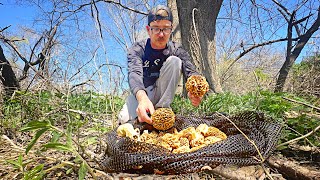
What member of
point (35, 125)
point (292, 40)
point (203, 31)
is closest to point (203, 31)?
point (203, 31)

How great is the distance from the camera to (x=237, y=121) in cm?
204

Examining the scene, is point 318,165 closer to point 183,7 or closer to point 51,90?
point 51,90

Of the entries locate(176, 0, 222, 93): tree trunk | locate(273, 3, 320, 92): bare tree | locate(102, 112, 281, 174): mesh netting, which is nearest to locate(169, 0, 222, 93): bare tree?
locate(176, 0, 222, 93): tree trunk

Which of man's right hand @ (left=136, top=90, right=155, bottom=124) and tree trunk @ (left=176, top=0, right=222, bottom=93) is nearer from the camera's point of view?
man's right hand @ (left=136, top=90, right=155, bottom=124)

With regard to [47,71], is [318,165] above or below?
below

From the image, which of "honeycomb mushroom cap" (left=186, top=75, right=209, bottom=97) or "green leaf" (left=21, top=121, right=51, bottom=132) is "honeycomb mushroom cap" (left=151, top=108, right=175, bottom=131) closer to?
"honeycomb mushroom cap" (left=186, top=75, right=209, bottom=97)

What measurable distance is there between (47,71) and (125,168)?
1.88 metres

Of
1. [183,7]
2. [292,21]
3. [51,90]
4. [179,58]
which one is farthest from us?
[292,21]

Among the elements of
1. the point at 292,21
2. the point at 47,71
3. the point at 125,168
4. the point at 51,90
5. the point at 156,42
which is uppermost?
the point at 292,21

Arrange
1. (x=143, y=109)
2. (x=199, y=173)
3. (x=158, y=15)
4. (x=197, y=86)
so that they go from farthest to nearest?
(x=158, y=15)
(x=197, y=86)
(x=143, y=109)
(x=199, y=173)

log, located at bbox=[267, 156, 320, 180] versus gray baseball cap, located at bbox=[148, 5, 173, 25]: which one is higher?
gray baseball cap, located at bbox=[148, 5, 173, 25]

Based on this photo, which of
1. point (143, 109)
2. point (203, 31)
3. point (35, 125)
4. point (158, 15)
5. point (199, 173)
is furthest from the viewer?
point (203, 31)

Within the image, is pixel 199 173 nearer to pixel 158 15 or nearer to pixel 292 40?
pixel 158 15

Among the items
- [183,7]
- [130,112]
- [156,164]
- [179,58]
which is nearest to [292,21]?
[183,7]
